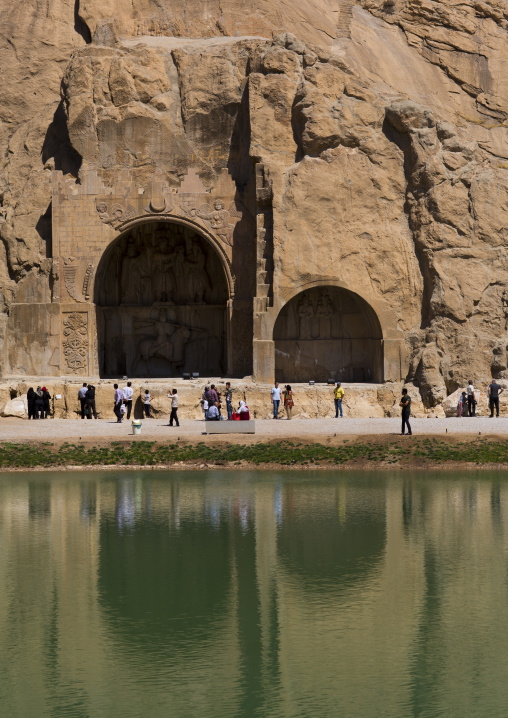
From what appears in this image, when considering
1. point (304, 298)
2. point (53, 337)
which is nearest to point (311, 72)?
point (304, 298)

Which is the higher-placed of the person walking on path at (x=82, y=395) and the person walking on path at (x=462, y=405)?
the person walking on path at (x=82, y=395)

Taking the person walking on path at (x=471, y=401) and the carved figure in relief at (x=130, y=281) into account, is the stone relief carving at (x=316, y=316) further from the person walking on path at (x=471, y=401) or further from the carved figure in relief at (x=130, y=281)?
the person walking on path at (x=471, y=401)

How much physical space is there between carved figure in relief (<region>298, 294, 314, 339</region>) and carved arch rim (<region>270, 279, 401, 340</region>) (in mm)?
1448

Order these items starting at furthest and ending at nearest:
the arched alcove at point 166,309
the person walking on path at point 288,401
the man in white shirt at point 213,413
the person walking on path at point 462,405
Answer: the arched alcove at point 166,309 < the person walking on path at point 462,405 < the person walking on path at point 288,401 < the man in white shirt at point 213,413

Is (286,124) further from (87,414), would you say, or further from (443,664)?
(443,664)

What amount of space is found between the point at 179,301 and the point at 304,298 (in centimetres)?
510

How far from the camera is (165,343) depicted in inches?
1503

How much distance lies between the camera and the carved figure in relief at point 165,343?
→ 3816cm

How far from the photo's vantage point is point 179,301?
126ft

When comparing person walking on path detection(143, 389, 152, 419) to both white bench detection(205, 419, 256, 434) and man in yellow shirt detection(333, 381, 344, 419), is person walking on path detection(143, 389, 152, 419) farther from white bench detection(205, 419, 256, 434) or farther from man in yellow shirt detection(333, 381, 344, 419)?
white bench detection(205, 419, 256, 434)

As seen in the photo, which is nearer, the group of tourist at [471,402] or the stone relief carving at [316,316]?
the group of tourist at [471,402]

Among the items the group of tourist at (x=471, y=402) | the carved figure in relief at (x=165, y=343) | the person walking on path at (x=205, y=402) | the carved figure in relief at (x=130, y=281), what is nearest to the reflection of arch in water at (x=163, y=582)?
the person walking on path at (x=205, y=402)

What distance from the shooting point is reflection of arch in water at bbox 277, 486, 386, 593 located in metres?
14.9

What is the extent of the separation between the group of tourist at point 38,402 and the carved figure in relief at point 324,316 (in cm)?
990
